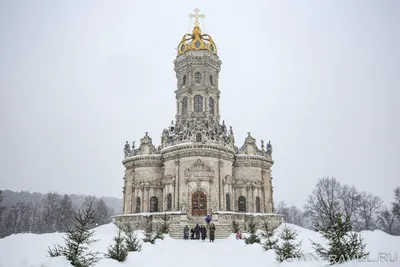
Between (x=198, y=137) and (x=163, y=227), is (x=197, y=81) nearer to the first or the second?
(x=198, y=137)

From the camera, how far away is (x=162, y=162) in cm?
3550

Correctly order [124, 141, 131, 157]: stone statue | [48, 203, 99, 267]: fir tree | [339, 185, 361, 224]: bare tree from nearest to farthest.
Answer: [48, 203, 99, 267]: fir tree
[124, 141, 131, 157]: stone statue
[339, 185, 361, 224]: bare tree

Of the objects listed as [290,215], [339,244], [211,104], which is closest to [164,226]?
[211,104]

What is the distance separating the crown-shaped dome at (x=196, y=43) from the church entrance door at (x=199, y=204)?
60.8 feet

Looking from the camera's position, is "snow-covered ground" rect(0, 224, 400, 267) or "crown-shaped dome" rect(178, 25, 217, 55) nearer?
"snow-covered ground" rect(0, 224, 400, 267)

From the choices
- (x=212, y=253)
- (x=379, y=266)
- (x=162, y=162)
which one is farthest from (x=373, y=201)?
(x=379, y=266)

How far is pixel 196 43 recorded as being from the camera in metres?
39.9

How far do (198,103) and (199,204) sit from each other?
13212 mm

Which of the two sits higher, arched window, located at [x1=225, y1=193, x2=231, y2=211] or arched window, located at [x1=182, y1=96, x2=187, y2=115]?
arched window, located at [x1=182, y1=96, x2=187, y2=115]

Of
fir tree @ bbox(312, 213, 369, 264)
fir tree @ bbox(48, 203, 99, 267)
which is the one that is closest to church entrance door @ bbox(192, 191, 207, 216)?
fir tree @ bbox(48, 203, 99, 267)

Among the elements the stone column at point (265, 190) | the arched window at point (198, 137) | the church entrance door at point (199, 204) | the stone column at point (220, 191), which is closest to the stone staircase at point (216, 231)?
the church entrance door at point (199, 204)

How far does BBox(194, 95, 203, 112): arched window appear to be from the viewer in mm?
38166

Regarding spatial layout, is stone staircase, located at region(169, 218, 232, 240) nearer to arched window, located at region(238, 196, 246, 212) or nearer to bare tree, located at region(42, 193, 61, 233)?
arched window, located at region(238, 196, 246, 212)

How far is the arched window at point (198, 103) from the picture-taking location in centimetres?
3817
